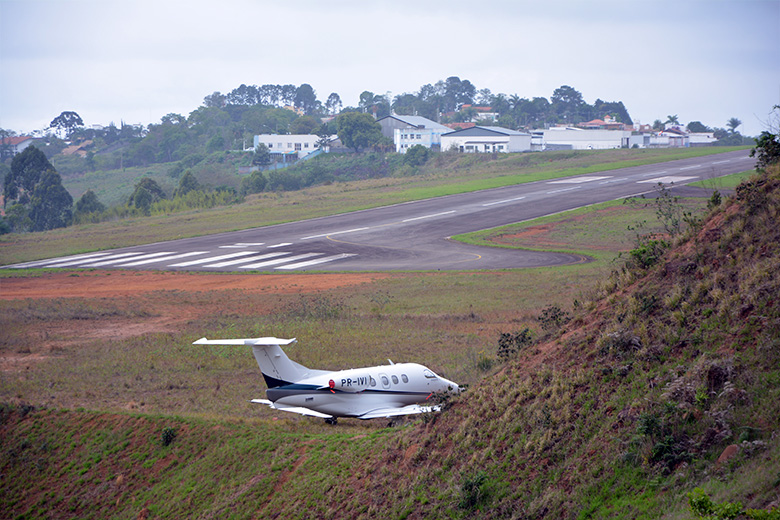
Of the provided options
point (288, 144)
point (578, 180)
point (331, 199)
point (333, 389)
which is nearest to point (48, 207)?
point (331, 199)

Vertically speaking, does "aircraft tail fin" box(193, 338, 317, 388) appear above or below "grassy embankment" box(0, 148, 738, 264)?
below

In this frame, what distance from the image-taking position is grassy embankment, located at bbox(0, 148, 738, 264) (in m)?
74.7

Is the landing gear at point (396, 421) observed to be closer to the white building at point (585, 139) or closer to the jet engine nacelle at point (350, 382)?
the jet engine nacelle at point (350, 382)

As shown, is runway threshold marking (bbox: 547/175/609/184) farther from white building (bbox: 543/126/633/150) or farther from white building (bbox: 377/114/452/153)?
white building (bbox: 377/114/452/153)

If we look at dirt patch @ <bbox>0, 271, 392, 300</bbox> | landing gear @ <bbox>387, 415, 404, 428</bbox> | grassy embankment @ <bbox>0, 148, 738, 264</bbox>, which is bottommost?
landing gear @ <bbox>387, 415, 404, 428</bbox>

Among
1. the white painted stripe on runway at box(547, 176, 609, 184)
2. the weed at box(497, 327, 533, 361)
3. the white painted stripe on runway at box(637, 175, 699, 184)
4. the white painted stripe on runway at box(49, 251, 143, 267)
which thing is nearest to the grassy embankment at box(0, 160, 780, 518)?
the weed at box(497, 327, 533, 361)

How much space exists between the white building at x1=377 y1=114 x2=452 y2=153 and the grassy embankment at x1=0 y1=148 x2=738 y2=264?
75.1ft

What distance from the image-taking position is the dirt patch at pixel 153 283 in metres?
48.2

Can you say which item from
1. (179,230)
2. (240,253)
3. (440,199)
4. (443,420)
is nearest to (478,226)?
(440,199)

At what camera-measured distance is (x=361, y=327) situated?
35188 millimetres

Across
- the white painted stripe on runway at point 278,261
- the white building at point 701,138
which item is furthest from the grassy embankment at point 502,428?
the white building at point 701,138

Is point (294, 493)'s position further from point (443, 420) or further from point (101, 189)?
point (101, 189)

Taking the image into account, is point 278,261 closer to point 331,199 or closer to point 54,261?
point 54,261

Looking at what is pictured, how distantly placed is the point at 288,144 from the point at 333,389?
15467 cm
